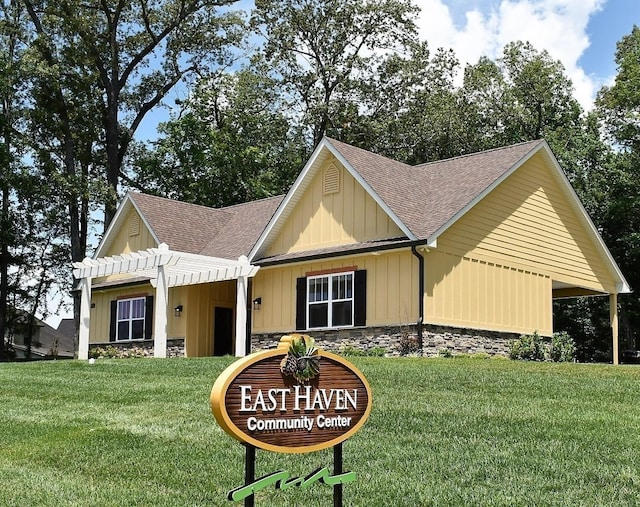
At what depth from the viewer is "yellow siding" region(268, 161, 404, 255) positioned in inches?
839

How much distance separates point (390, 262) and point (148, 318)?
9182 millimetres

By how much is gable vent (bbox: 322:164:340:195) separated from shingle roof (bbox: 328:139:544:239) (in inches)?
22.5

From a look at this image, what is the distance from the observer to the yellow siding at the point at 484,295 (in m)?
20.4

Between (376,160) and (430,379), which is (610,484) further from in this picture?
(376,160)

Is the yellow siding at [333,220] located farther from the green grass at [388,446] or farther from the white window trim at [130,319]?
the green grass at [388,446]

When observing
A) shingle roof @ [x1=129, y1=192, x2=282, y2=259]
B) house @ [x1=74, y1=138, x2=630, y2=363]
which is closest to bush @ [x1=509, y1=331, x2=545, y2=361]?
house @ [x1=74, y1=138, x2=630, y2=363]

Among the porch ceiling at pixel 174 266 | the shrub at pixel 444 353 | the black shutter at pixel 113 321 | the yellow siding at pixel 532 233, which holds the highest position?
the yellow siding at pixel 532 233

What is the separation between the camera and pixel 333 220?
22281 millimetres

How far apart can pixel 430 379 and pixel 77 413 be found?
17.2ft

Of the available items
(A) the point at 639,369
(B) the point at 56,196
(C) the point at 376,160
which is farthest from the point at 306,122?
(A) the point at 639,369

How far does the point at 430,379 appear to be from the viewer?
1362cm

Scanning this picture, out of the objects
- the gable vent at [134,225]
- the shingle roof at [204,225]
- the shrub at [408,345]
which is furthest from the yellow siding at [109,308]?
the shrub at [408,345]

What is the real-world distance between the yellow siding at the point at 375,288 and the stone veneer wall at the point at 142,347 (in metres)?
3.35

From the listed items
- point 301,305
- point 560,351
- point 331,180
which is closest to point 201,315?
point 301,305
